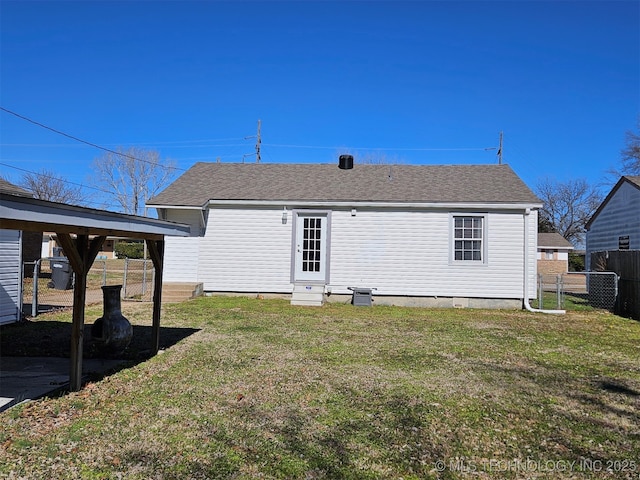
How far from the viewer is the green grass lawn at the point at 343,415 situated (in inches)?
128

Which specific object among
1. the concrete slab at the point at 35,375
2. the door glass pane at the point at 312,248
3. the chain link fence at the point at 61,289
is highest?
the door glass pane at the point at 312,248

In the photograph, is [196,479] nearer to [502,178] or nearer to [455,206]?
[455,206]

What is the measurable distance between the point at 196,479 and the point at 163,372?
8.87ft

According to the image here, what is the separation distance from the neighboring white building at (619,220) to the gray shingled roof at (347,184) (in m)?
5.94

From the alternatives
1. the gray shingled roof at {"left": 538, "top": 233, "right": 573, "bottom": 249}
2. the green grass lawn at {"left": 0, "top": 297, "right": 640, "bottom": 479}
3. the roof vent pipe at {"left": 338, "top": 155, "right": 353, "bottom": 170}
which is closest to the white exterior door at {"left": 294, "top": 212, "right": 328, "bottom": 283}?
the roof vent pipe at {"left": 338, "top": 155, "right": 353, "bottom": 170}

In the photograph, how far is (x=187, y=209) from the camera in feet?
43.8

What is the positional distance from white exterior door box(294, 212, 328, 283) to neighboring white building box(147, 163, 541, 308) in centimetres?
3

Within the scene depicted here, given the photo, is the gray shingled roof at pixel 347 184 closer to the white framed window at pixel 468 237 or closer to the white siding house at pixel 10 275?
the white framed window at pixel 468 237

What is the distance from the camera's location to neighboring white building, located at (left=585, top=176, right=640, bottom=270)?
16641 millimetres

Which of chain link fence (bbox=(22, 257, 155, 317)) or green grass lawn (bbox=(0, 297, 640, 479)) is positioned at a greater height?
chain link fence (bbox=(22, 257, 155, 317))

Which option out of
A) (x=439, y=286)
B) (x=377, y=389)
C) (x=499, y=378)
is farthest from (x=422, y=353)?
(x=439, y=286)

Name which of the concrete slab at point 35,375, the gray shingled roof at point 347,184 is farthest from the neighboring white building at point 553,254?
the concrete slab at point 35,375

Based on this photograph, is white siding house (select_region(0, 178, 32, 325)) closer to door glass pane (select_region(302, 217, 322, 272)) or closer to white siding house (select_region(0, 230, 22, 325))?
white siding house (select_region(0, 230, 22, 325))

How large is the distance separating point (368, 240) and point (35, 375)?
28.9ft
